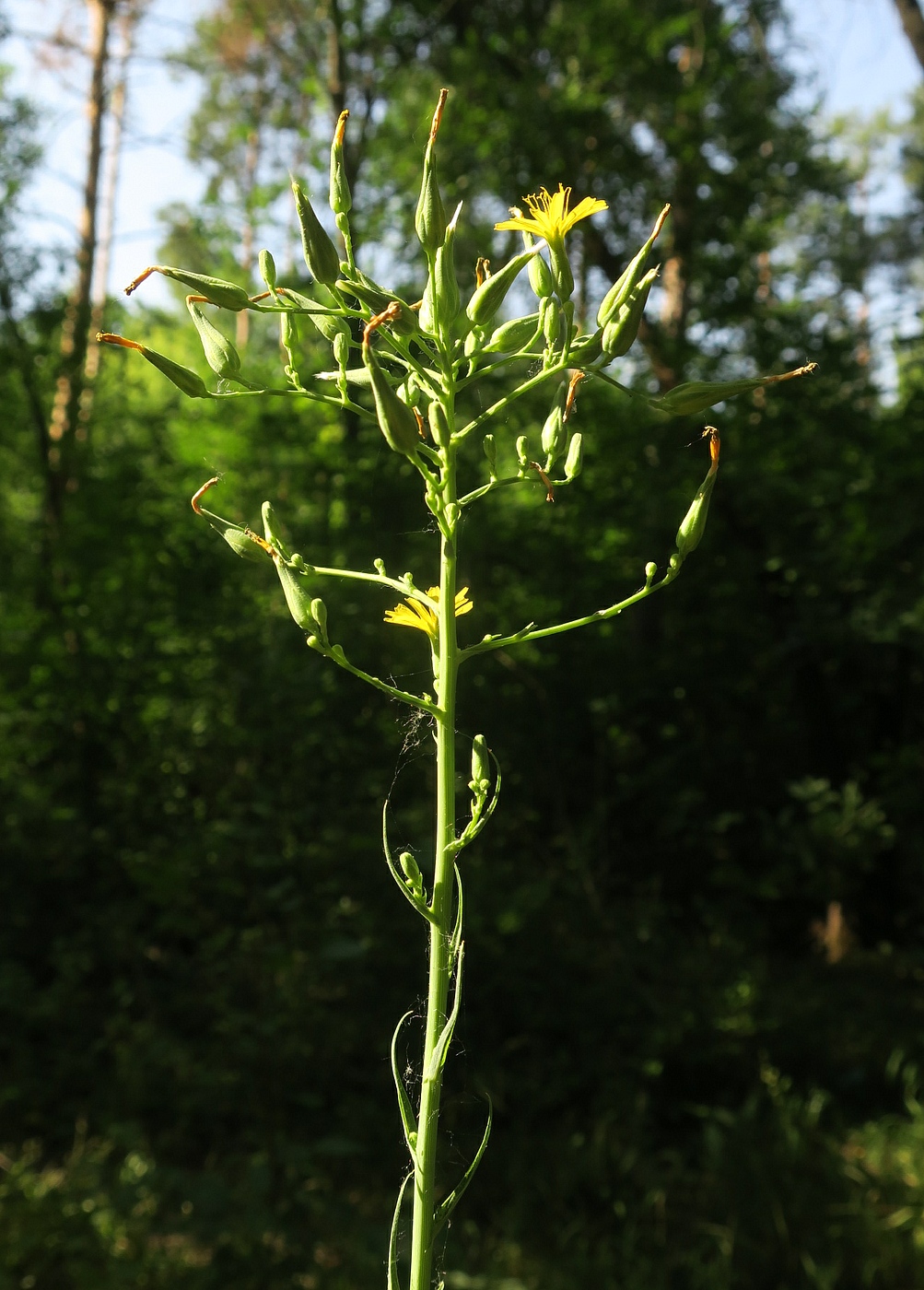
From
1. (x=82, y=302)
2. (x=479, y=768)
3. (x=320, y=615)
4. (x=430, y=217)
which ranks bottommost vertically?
(x=479, y=768)

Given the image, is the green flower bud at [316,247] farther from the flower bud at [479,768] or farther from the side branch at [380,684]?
the flower bud at [479,768]

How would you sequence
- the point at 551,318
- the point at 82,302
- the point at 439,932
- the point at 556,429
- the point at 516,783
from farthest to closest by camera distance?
the point at 82,302, the point at 516,783, the point at 556,429, the point at 551,318, the point at 439,932

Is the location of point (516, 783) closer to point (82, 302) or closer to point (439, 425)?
point (82, 302)

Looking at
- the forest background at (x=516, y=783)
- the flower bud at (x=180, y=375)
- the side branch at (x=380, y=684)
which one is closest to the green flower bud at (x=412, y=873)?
the side branch at (x=380, y=684)

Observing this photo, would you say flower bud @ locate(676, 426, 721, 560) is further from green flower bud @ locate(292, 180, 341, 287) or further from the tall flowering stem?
green flower bud @ locate(292, 180, 341, 287)

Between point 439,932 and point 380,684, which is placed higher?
point 380,684

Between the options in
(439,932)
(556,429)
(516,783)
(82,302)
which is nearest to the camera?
(439,932)

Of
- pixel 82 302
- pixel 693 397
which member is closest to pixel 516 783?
pixel 82 302
